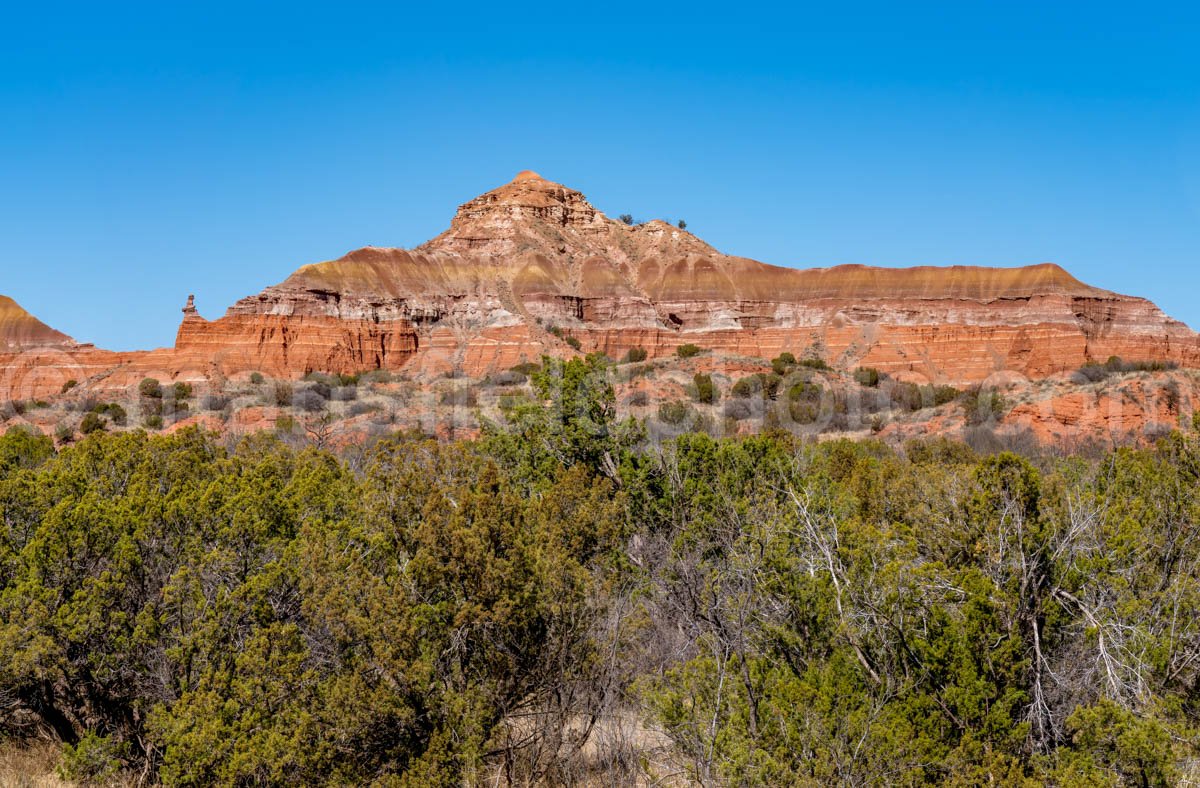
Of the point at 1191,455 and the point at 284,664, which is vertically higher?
the point at 1191,455

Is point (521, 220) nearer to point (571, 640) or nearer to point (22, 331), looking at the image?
point (22, 331)

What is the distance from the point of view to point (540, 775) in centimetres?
984

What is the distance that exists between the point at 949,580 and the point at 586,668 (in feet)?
11.7

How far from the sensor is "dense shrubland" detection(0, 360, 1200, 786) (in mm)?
7809

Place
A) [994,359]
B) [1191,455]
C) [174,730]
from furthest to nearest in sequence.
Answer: [994,359] < [1191,455] < [174,730]

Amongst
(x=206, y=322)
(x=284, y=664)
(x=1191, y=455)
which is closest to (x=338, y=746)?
(x=284, y=664)

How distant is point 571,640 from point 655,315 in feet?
292

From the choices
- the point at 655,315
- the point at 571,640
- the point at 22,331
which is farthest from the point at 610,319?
the point at 571,640

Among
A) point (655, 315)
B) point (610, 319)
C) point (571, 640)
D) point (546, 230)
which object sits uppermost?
Result: point (546, 230)

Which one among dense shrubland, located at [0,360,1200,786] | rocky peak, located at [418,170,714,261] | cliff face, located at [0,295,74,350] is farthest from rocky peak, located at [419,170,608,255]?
dense shrubland, located at [0,360,1200,786]

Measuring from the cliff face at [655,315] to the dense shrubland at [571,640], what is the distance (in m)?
74.9

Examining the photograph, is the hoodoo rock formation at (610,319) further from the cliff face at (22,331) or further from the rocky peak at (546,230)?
the cliff face at (22,331)

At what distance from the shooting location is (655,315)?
321 ft

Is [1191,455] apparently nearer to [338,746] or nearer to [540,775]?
[540,775]
